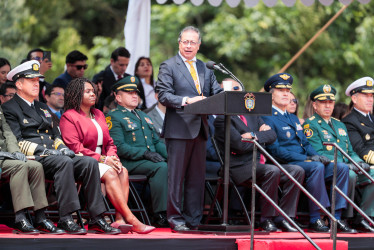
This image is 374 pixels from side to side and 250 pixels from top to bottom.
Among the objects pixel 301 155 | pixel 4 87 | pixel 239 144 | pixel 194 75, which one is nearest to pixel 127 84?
pixel 194 75

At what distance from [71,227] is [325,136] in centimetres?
363

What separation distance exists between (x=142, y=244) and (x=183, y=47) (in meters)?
2.07

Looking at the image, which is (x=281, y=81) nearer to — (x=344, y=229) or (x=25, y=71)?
(x=344, y=229)

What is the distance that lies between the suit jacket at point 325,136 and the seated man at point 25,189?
361cm

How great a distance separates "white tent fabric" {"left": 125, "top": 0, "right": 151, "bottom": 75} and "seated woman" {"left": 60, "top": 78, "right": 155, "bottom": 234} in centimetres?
316

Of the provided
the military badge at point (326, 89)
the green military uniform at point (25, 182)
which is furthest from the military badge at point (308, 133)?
the green military uniform at point (25, 182)

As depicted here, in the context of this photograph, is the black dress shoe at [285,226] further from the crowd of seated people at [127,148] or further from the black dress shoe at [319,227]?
the black dress shoe at [319,227]

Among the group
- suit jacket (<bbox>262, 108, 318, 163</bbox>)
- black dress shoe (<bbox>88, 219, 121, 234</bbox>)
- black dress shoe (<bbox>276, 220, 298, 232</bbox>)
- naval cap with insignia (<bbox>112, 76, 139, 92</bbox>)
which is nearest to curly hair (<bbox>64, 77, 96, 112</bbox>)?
naval cap with insignia (<bbox>112, 76, 139, 92</bbox>)

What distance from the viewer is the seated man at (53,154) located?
769cm

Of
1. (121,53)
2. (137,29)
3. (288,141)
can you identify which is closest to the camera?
(288,141)

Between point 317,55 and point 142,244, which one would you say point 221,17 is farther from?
point 142,244

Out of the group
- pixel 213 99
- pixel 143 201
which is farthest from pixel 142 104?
pixel 213 99

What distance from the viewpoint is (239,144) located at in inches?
341

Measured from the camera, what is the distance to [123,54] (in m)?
11.2
